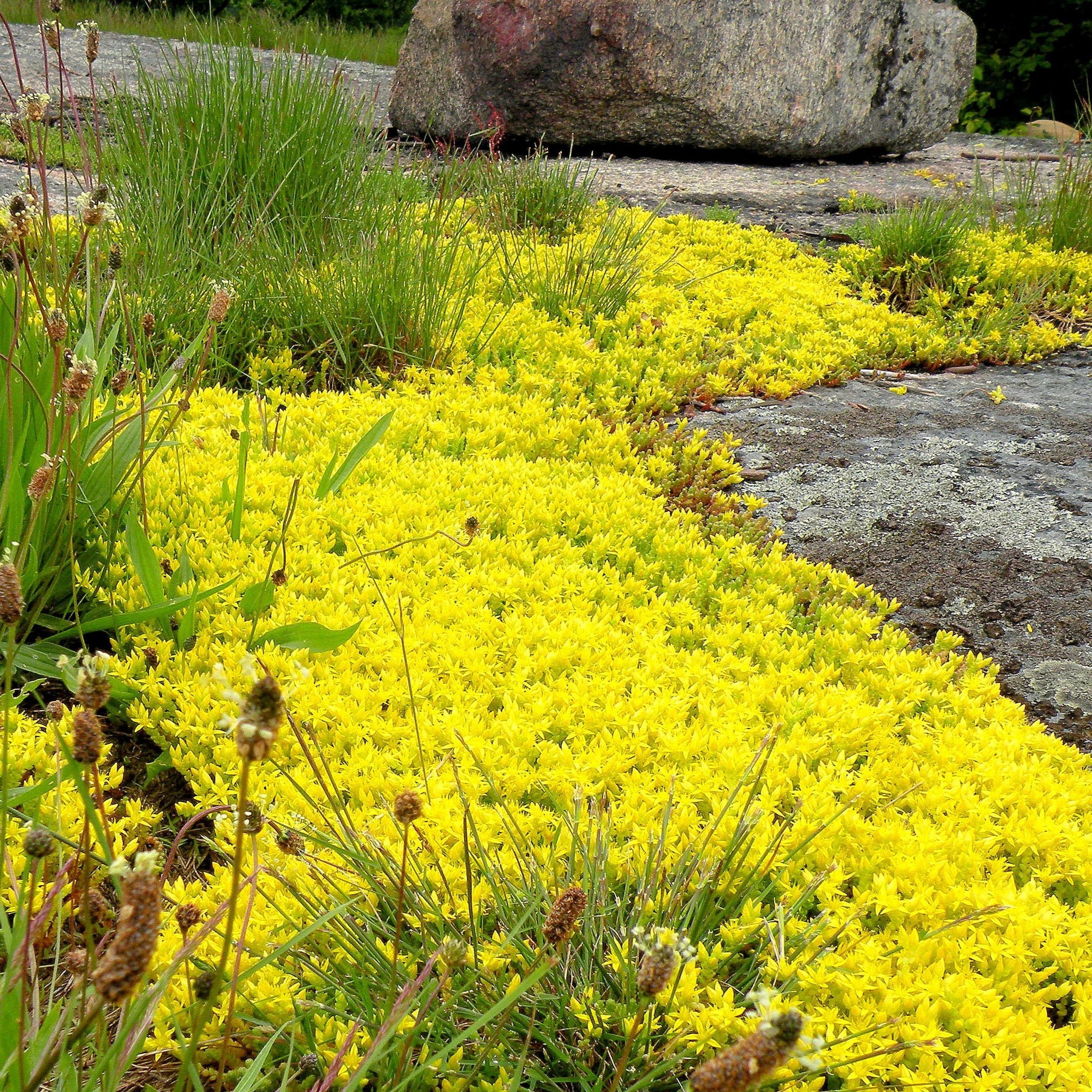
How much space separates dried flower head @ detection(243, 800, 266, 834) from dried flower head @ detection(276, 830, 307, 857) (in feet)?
0.14

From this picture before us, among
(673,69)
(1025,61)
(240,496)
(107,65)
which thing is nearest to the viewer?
(240,496)

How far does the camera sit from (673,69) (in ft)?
24.1

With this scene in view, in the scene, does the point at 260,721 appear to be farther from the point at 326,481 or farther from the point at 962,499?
the point at 962,499

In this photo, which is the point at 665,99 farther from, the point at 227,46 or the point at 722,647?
the point at 722,647

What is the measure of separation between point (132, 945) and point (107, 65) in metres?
11.4

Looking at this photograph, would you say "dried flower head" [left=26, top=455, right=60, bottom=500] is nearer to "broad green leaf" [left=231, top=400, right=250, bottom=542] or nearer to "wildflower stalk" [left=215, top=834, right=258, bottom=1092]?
"wildflower stalk" [left=215, top=834, right=258, bottom=1092]

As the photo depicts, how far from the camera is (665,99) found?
24.6ft

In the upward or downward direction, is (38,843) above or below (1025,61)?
below

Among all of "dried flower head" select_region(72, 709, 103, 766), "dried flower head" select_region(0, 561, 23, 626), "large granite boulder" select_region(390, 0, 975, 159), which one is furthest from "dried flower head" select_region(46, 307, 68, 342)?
"large granite boulder" select_region(390, 0, 975, 159)

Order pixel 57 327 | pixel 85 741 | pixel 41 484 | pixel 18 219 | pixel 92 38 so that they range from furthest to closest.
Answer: pixel 92 38 < pixel 57 327 < pixel 18 219 < pixel 41 484 < pixel 85 741

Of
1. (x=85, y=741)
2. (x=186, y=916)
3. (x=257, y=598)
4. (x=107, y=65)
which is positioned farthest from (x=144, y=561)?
(x=107, y=65)

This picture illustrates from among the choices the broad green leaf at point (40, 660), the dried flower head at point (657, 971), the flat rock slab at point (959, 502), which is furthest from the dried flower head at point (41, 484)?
the flat rock slab at point (959, 502)

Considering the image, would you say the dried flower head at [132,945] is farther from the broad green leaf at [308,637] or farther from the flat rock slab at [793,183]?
the flat rock slab at [793,183]

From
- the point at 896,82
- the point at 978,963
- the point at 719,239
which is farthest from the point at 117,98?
the point at 896,82
